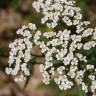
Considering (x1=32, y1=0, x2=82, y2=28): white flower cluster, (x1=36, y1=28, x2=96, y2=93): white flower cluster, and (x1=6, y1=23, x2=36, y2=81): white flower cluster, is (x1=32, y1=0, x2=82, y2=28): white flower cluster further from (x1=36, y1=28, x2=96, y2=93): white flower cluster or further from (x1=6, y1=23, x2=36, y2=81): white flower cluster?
(x1=6, y1=23, x2=36, y2=81): white flower cluster

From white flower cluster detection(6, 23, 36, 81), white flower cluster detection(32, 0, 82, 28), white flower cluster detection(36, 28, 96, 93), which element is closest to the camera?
white flower cluster detection(36, 28, 96, 93)

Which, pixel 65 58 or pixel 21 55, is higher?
pixel 21 55

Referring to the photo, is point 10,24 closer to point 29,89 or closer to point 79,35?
point 29,89

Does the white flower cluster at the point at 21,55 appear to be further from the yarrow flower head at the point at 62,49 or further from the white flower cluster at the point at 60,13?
the white flower cluster at the point at 60,13

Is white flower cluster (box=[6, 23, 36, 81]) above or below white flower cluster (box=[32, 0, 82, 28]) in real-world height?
below

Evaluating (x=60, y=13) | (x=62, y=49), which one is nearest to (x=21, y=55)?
(x=62, y=49)

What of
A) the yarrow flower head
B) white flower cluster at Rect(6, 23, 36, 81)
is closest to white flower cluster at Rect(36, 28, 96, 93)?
the yarrow flower head

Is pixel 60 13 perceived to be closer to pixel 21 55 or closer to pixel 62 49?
pixel 62 49

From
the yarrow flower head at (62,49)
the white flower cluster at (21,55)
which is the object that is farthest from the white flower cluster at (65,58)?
the white flower cluster at (21,55)
